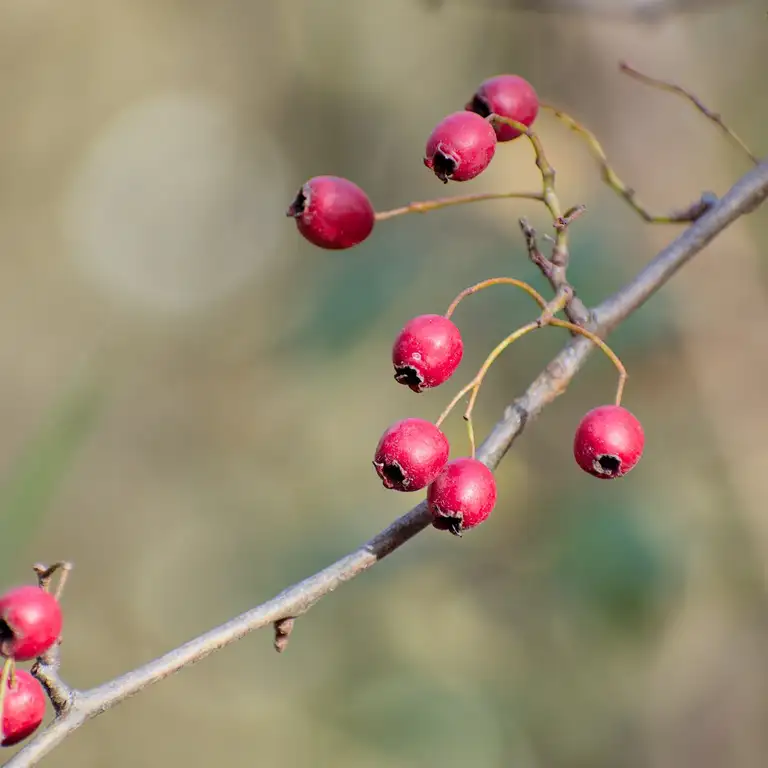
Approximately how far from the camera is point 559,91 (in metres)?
4.07

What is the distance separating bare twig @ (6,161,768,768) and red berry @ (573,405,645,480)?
0.34 ft

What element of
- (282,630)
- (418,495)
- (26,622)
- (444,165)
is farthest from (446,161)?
(418,495)

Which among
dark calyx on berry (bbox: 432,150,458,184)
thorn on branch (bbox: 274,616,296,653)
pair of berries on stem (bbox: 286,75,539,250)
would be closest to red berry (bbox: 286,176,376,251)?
pair of berries on stem (bbox: 286,75,539,250)

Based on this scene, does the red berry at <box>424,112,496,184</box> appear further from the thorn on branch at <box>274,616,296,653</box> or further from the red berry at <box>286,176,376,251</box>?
the thorn on branch at <box>274,616,296,653</box>

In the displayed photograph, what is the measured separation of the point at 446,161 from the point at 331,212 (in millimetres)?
255

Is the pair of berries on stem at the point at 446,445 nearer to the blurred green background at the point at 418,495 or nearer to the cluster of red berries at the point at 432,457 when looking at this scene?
the cluster of red berries at the point at 432,457

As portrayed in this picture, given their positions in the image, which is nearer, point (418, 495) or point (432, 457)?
point (432, 457)

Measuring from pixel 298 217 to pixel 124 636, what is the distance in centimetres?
441

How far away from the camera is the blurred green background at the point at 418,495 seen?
3307 mm

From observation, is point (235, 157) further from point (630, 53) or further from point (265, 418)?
point (630, 53)

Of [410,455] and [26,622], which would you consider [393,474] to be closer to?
[410,455]

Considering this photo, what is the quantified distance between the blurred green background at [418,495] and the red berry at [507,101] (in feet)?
1.85

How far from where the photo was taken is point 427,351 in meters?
1.34

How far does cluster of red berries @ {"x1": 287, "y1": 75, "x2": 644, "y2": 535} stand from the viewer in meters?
1.28
